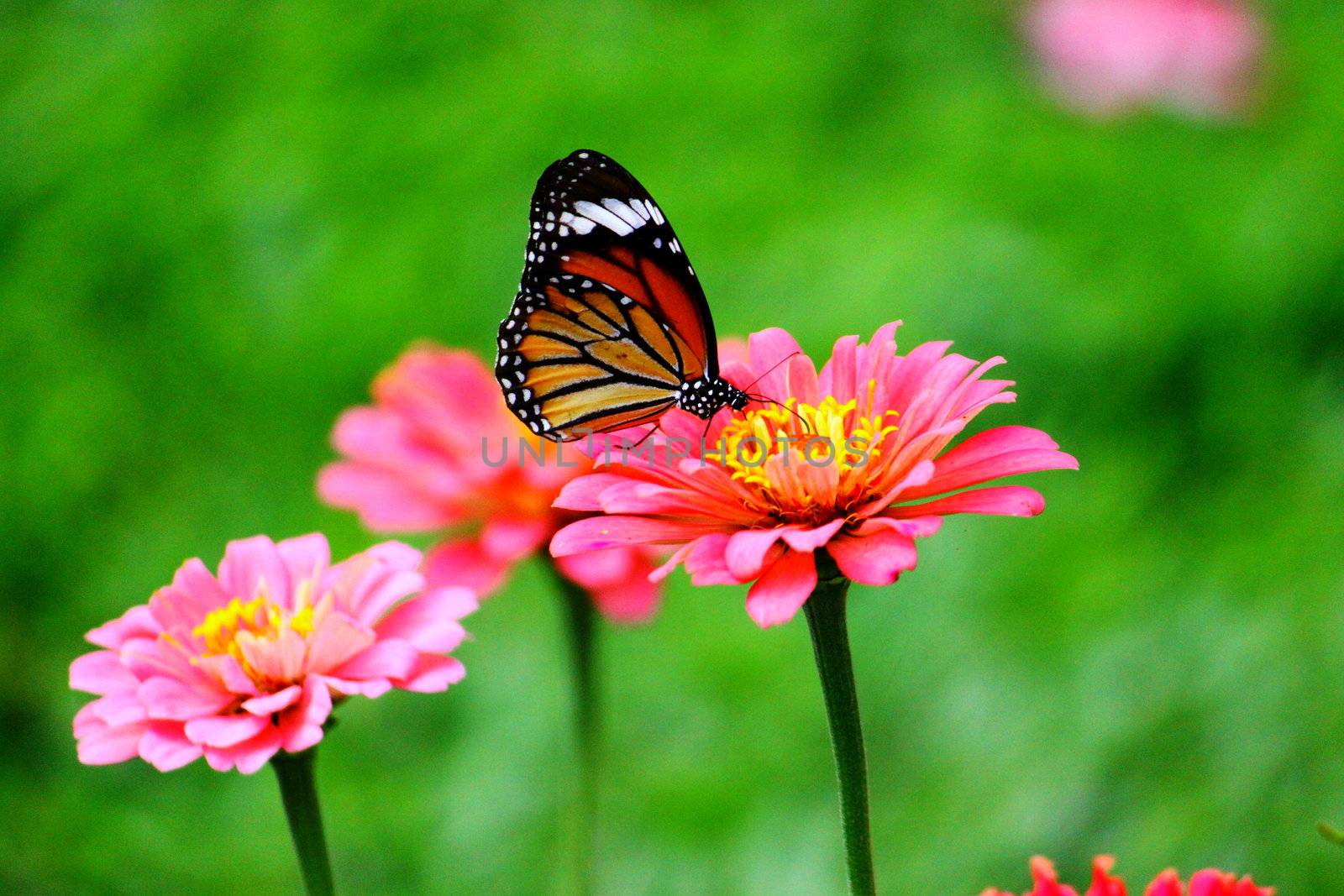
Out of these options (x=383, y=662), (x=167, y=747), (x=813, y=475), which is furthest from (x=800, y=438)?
(x=167, y=747)

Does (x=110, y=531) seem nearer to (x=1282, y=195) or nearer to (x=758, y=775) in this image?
(x=758, y=775)

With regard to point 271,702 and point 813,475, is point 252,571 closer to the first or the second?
Answer: point 271,702

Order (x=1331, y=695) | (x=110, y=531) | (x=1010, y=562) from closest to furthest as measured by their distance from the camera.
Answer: (x=1331, y=695)
(x=1010, y=562)
(x=110, y=531)

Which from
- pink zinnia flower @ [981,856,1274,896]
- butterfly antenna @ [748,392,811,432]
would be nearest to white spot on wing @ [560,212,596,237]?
butterfly antenna @ [748,392,811,432]

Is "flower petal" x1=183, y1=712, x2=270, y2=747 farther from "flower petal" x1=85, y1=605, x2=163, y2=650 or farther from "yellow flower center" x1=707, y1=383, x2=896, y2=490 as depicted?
"yellow flower center" x1=707, y1=383, x2=896, y2=490

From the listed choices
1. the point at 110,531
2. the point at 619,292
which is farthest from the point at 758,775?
the point at 110,531

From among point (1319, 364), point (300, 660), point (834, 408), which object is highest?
point (1319, 364)
